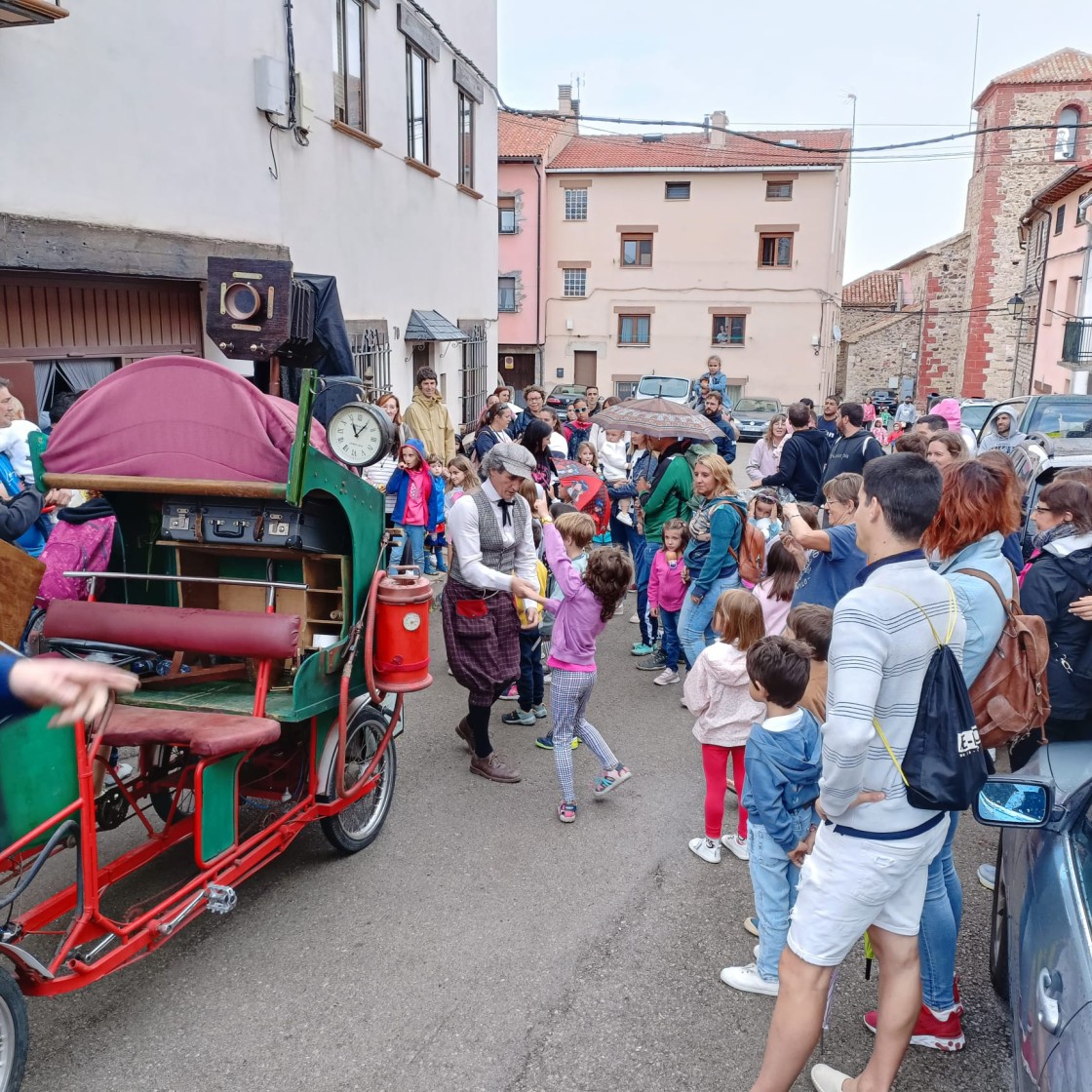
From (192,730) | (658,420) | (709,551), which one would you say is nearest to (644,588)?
(658,420)

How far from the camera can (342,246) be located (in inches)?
428

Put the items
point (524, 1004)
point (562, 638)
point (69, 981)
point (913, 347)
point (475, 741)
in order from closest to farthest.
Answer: point (69, 981)
point (524, 1004)
point (562, 638)
point (475, 741)
point (913, 347)

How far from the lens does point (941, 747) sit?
2.60 metres

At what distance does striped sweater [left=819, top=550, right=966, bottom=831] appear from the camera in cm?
254

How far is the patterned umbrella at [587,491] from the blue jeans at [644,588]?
3.06 feet

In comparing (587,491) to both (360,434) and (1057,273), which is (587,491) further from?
(1057,273)

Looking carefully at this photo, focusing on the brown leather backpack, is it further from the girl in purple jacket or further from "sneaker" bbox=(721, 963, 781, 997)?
the girl in purple jacket

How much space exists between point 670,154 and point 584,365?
8.02 metres

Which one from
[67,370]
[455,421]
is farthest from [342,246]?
[455,421]

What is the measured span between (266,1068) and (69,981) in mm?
699

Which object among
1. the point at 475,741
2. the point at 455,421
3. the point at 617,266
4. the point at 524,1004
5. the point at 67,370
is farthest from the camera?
the point at 617,266

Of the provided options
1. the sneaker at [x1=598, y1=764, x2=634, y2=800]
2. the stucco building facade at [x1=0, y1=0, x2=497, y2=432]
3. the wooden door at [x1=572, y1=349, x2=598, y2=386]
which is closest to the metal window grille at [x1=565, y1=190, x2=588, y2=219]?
the wooden door at [x1=572, y1=349, x2=598, y2=386]

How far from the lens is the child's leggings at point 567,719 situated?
4816 mm

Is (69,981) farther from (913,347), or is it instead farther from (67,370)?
→ (913,347)
